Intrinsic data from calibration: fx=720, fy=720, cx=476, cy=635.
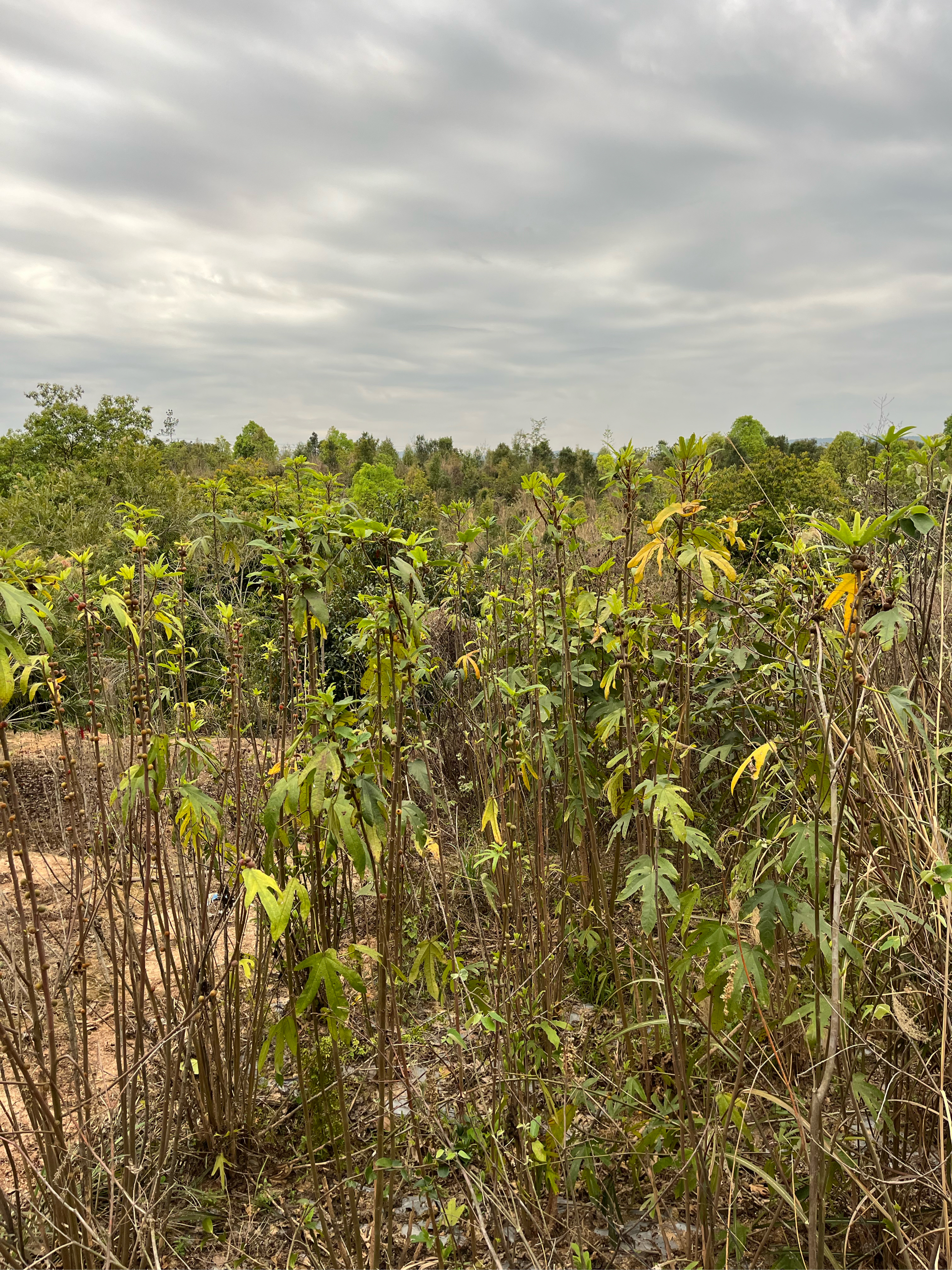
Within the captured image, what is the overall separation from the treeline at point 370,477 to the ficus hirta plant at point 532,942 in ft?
0.43

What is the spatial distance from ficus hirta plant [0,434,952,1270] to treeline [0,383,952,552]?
130 mm

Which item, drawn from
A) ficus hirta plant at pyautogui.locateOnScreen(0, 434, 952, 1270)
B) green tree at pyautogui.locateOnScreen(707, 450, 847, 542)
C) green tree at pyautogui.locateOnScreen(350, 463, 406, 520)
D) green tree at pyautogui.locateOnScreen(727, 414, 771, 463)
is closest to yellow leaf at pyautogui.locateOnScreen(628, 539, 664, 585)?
ficus hirta plant at pyautogui.locateOnScreen(0, 434, 952, 1270)

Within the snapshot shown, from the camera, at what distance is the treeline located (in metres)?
2.17

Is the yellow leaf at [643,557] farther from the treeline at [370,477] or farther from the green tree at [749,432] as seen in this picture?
the green tree at [749,432]

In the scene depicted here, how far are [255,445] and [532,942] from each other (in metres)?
45.3

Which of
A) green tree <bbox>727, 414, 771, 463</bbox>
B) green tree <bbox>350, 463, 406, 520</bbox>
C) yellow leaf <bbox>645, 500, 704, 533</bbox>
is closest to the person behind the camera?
yellow leaf <bbox>645, 500, 704, 533</bbox>

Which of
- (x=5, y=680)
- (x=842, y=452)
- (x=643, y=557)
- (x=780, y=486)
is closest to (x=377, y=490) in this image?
(x=780, y=486)

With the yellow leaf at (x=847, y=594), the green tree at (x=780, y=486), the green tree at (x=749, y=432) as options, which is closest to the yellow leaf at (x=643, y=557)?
the yellow leaf at (x=847, y=594)

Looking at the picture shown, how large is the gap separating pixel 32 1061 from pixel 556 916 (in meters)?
1.95

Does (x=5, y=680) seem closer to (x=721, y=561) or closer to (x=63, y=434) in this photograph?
(x=721, y=561)

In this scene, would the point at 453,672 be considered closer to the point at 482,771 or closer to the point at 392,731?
the point at 482,771

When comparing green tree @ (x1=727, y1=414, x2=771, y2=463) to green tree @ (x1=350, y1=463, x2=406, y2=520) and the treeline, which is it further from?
green tree @ (x1=350, y1=463, x2=406, y2=520)

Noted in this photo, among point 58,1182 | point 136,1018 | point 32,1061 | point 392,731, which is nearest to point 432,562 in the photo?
point 392,731

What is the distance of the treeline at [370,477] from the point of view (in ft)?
7.11
